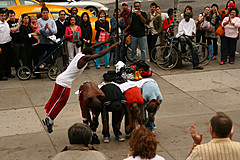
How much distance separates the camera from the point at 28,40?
476 inches

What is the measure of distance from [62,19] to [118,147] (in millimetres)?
6458

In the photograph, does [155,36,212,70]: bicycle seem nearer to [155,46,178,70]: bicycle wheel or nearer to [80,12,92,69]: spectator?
[155,46,178,70]: bicycle wheel

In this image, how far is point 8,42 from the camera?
1202 cm

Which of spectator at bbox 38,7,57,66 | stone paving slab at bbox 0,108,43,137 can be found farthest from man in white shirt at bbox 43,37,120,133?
spectator at bbox 38,7,57,66

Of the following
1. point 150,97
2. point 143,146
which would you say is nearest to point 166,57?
point 150,97

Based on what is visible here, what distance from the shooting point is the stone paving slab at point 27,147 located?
7.25 meters

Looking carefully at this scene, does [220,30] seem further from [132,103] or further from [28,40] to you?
[132,103]

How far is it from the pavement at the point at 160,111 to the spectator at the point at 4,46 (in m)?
0.45

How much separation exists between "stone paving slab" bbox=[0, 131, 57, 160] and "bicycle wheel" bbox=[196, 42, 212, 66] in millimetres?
6524

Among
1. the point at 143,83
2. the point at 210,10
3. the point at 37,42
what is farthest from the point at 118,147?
the point at 210,10

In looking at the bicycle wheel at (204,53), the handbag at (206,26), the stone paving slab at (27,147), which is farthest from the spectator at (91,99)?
the handbag at (206,26)

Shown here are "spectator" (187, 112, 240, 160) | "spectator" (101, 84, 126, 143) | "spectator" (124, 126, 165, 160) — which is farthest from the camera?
"spectator" (101, 84, 126, 143)

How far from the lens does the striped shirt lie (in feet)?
13.8

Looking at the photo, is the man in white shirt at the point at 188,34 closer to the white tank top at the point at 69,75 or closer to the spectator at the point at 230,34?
the spectator at the point at 230,34
